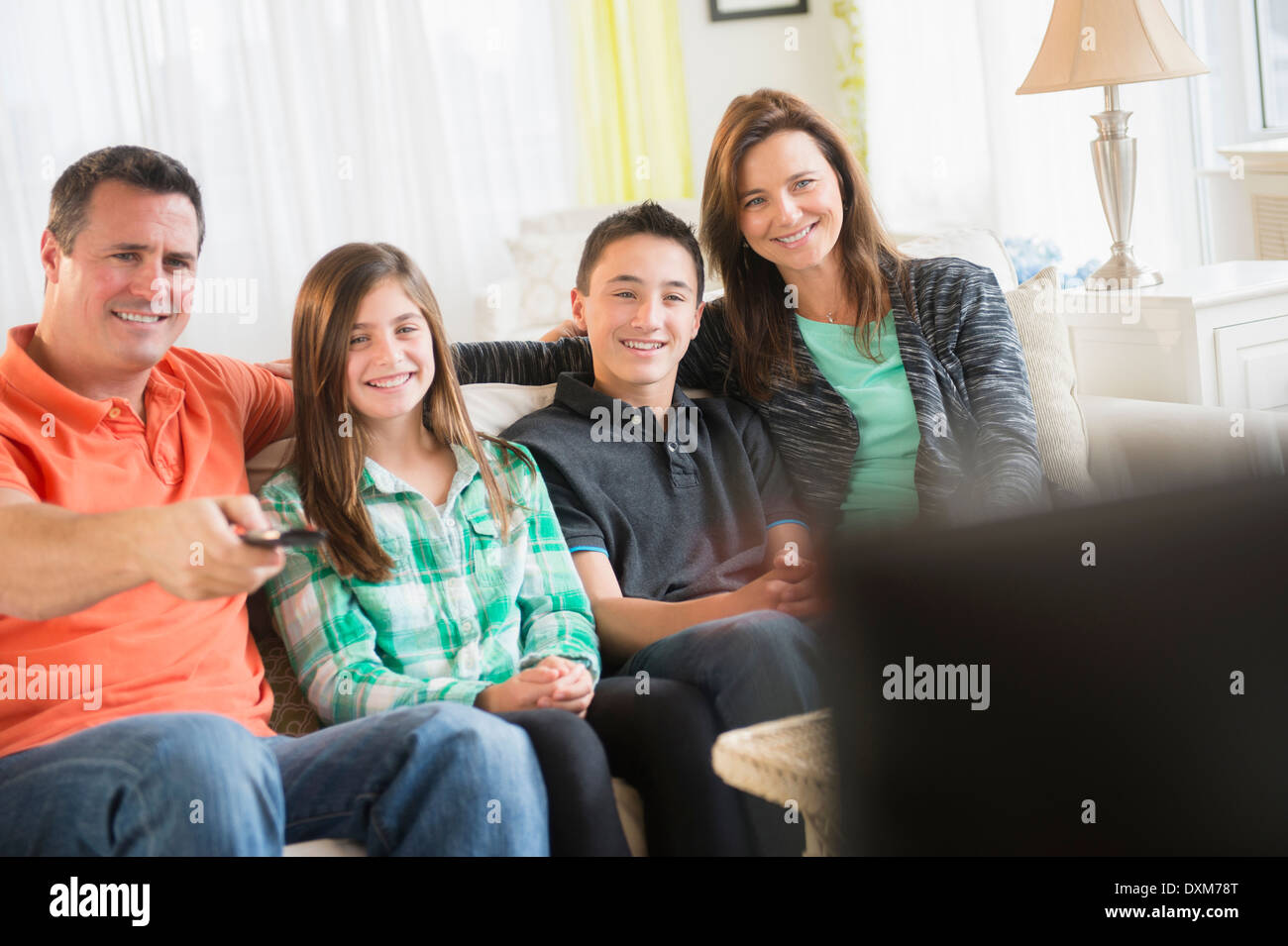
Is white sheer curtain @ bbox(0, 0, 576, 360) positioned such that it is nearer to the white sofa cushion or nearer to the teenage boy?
the white sofa cushion

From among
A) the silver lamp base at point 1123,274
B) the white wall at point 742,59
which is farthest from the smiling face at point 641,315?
the white wall at point 742,59

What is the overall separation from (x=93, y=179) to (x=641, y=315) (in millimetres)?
693

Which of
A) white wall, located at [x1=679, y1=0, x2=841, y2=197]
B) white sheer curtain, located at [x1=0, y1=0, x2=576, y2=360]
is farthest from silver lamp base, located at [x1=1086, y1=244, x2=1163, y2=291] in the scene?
white sheer curtain, located at [x1=0, y1=0, x2=576, y2=360]

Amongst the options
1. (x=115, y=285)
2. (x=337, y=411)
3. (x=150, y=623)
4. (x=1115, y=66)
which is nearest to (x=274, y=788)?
(x=150, y=623)

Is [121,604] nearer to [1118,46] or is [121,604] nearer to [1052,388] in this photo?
[1052,388]

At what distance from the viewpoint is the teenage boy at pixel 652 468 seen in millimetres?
1522

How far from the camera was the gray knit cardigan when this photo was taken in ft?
5.58

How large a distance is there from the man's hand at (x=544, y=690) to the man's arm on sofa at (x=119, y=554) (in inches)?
13.7

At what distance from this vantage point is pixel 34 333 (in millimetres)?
1405

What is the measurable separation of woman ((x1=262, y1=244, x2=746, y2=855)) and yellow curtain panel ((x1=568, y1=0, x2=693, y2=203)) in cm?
311

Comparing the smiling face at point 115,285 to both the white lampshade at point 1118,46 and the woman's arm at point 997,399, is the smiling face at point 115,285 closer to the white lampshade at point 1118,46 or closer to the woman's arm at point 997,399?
the woman's arm at point 997,399

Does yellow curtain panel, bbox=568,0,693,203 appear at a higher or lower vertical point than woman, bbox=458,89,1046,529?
higher
